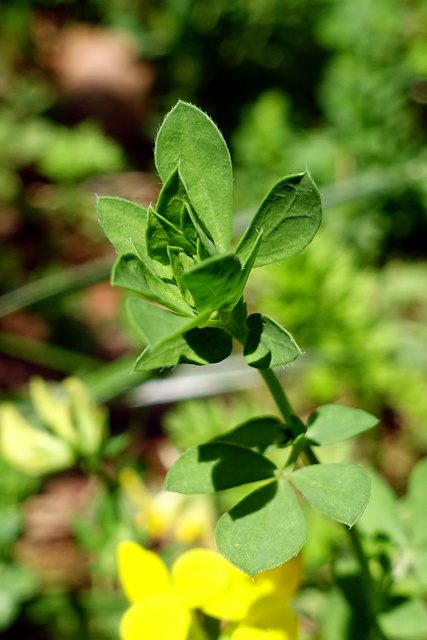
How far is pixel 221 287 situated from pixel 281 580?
375mm

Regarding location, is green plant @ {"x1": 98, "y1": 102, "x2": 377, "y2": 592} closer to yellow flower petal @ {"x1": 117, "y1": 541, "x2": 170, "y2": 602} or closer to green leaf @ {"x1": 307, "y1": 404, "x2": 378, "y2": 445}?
green leaf @ {"x1": 307, "y1": 404, "x2": 378, "y2": 445}

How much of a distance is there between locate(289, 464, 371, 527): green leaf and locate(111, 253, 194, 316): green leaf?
172mm

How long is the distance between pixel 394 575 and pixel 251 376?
0.96 metres

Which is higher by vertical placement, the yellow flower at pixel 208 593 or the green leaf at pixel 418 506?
the yellow flower at pixel 208 593

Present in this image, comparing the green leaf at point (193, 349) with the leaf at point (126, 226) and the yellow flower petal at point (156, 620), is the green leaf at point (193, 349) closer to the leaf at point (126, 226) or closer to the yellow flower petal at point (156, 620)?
the leaf at point (126, 226)

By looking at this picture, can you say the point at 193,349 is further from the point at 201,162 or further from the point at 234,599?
the point at 234,599

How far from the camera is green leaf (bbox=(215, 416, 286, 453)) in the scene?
1.95ft

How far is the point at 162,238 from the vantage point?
1.62 feet

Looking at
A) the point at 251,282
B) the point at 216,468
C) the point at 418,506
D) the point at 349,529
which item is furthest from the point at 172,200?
the point at 251,282

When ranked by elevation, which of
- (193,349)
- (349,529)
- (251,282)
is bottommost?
(251,282)

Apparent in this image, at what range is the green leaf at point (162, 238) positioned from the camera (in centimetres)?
48

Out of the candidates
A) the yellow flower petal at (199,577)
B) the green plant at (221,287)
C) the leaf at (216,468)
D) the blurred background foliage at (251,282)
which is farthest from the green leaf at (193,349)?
the blurred background foliage at (251,282)

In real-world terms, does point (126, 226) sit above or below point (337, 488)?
above

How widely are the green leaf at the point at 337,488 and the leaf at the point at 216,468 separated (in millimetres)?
32
